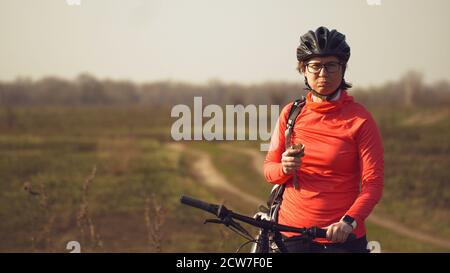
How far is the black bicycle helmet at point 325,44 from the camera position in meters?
3.93

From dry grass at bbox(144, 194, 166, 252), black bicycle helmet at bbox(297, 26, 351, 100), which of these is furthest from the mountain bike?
dry grass at bbox(144, 194, 166, 252)

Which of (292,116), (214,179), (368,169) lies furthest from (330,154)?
(214,179)

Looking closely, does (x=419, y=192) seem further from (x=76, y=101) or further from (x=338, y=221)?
(x=76, y=101)

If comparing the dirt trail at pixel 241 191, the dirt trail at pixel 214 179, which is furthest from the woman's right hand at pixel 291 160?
the dirt trail at pixel 214 179

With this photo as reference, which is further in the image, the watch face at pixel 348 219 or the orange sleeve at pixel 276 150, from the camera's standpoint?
the orange sleeve at pixel 276 150

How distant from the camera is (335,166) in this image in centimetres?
385

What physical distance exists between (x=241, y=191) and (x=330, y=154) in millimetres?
28593

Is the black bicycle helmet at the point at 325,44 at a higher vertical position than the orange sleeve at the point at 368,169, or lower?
higher

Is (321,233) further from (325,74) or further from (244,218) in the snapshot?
(325,74)

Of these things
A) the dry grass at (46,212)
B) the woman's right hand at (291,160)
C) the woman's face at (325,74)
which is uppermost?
the woman's face at (325,74)

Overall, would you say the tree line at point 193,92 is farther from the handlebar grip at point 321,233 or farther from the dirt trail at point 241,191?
the handlebar grip at point 321,233

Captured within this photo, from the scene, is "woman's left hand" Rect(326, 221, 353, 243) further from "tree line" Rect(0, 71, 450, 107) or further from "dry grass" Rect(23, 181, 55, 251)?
"tree line" Rect(0, 71, 450, 107)

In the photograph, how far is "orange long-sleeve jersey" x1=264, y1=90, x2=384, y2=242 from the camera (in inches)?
149

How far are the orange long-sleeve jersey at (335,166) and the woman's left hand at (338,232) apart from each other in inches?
5.4
